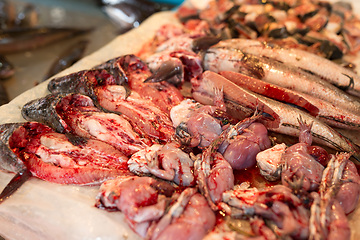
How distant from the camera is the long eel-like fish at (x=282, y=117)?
3326 mm

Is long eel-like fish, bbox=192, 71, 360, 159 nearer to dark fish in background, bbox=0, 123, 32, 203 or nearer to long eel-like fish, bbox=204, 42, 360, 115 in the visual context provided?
long eel-like fish, bbox=204, 42, 360, 115

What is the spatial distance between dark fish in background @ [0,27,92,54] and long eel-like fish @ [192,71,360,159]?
4956 mm

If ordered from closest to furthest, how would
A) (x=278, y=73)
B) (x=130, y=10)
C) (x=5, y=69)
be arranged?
(x=278, y=73) < (x=5, y=69) < (x=130, y=10)

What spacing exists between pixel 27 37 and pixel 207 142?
5.59 meters

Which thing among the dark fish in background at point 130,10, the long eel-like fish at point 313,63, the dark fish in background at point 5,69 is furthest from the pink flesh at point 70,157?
the dark fish in background at point 130,10

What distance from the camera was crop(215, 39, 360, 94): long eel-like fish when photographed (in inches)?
163

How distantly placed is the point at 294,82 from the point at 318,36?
1.98 metres

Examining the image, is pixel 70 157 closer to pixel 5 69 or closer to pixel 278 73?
pixel 278 73

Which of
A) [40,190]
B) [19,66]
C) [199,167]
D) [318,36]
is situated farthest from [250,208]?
[19,66]

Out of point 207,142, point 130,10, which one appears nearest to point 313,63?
point 207,142

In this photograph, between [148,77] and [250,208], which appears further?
[148,77]

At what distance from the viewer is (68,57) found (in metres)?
6.12

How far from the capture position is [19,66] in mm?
6234

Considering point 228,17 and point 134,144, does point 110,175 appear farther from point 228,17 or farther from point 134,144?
point 228,17
